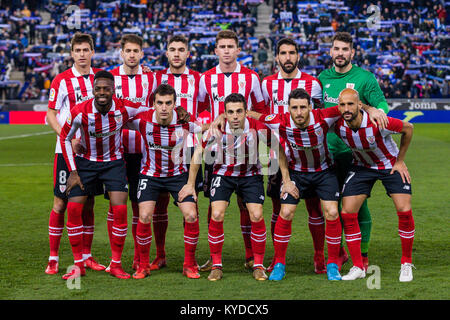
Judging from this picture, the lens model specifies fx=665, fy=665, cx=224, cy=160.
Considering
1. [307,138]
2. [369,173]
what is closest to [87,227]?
[307,138]

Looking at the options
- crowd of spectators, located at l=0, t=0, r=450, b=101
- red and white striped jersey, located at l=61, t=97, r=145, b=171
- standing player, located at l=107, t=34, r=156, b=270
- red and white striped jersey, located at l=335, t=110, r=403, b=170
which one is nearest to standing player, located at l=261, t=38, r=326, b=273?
red and white striped jersey, located at l=335, t=110, r=403, b=170

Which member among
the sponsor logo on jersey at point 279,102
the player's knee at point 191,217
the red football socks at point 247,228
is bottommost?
the red football socks at point 247,228

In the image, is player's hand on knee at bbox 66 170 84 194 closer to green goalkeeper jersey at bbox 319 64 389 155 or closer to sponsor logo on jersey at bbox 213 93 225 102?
sponsor logo on jersey at bbox 213 93 225 102

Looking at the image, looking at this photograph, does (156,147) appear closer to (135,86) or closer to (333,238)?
(135,86)

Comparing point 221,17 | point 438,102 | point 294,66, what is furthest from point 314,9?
point 294,66

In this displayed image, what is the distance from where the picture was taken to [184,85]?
6152 millimetres

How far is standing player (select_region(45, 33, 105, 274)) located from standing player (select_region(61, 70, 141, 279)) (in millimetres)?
203

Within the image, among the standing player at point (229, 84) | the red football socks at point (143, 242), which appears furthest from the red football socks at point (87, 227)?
the standing player at point (229, 84)

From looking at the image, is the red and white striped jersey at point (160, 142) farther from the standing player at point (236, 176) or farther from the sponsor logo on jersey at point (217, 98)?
the sponsor logo on jersey at point (217, 98)

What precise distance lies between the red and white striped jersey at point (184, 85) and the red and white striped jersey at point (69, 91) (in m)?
0.67

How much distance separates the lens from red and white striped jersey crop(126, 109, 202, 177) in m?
5.66

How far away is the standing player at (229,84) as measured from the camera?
6.02 metres

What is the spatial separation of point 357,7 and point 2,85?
631 inches

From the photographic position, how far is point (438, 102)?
24.4 metres
